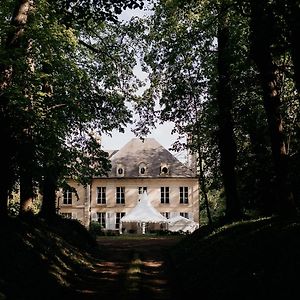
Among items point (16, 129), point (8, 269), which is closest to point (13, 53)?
point (16, 129)

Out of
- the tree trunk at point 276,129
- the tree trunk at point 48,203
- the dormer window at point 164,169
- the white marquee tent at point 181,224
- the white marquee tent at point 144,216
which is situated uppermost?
the dormer window at point 164,169

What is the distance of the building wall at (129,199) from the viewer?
54281 millimetres

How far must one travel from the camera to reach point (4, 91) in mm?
11336

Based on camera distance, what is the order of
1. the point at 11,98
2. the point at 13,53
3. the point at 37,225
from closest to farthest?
the point at 13,53
the point at 11,98
the point at 37,225

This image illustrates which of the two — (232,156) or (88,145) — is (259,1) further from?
(88,145)

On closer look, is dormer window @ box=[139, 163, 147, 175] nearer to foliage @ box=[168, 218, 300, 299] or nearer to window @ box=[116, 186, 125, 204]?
window @ box=[116, 186, 125, 204]

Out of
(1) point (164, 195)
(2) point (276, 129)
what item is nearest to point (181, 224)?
(1) point (164, 195)

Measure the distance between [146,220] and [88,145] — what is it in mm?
25572

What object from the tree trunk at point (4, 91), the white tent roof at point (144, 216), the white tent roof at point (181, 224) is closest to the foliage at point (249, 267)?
the tree trunk at point (4, 91)

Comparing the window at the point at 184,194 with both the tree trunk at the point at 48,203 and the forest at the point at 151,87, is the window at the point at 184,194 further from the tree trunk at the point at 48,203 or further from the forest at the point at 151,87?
the tree trunk at the point at 48,203

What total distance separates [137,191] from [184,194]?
6.41m

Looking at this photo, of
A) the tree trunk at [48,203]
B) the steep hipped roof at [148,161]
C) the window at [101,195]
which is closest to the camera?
the tree trunk at [48,203]

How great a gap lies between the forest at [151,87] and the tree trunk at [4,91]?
32 millimetres

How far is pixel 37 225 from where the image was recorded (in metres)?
15.0
